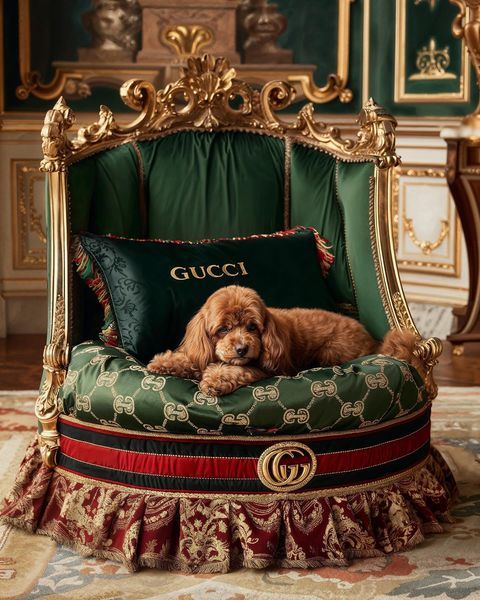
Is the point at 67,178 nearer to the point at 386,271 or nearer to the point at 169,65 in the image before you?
the point at 386,271

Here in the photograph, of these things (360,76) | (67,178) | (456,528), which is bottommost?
(456,528)

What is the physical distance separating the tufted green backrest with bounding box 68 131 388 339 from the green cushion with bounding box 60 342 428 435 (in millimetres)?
573

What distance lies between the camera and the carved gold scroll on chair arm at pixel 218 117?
3658 mm

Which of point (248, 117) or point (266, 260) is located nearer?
point (266, 260)

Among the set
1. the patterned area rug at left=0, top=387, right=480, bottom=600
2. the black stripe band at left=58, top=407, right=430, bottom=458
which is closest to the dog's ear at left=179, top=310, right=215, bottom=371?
the black stripe band at left=58, top=407, right=430, bottom=458

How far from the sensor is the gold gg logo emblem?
9.62 ft

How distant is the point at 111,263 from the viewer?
133 inches

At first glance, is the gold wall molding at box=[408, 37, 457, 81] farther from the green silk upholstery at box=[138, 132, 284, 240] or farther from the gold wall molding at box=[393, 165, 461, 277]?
the green silk upholstery at box=[138, 132, 284, 240]

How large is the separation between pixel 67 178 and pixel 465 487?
5.37 ft

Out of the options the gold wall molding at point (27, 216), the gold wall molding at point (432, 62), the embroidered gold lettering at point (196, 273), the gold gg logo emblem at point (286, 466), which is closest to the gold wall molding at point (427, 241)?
the gold wall molding at point (432, 62)

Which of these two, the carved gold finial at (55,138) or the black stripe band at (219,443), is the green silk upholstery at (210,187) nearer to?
the carved gold finial at (55,138)

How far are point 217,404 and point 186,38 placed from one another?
151 inches

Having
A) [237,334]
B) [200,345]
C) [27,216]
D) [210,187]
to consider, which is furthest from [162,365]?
[27,216]

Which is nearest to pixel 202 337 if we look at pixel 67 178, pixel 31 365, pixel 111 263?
pixel 111 263
